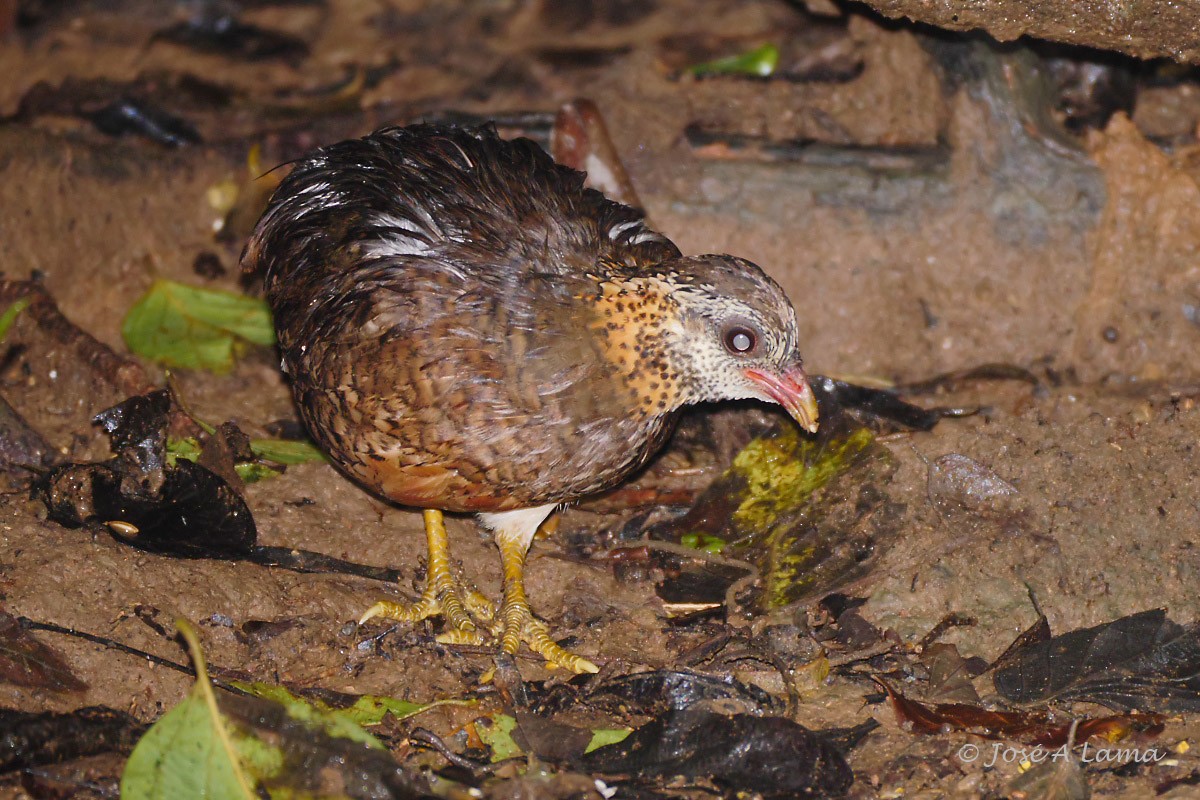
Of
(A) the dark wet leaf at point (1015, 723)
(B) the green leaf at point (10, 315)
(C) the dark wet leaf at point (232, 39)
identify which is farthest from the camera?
(C) the dark wet leaf at point (232, 39)

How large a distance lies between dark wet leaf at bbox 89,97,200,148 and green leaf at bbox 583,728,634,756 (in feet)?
14.6

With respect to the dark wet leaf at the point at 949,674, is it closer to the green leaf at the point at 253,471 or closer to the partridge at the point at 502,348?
the partridge at the point at 502,348

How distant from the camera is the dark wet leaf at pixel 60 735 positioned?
3.84m

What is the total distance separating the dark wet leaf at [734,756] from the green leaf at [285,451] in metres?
2.11

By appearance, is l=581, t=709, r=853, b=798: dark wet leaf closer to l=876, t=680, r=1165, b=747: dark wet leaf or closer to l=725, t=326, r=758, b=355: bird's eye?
l=876, t=680, r=1165, b=747: dark wet leaf

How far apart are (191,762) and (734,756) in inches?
69.4

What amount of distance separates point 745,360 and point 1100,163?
291 centimetres

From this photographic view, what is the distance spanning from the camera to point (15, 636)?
167 inches

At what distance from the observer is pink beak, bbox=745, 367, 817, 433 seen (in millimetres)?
4672

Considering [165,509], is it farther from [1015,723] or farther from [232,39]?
[232,39]

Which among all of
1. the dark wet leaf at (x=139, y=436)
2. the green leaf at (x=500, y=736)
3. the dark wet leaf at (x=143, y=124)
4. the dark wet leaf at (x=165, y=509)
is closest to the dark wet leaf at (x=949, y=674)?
the green leaf at (x=500, y=736)

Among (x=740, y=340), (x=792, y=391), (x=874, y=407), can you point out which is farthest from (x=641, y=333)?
(x=874, y=407)

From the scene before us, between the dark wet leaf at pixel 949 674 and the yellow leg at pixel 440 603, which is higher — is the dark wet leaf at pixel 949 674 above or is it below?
above

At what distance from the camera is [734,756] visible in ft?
13.8
